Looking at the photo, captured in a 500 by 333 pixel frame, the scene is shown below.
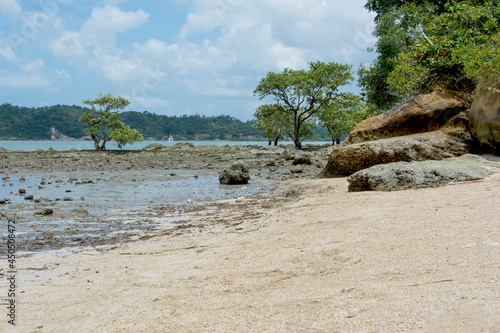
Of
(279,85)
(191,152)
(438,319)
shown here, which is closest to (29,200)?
(438,319)

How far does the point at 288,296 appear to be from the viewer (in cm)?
409

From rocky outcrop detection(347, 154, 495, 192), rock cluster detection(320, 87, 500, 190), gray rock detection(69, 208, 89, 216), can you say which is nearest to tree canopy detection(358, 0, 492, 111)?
rock cluster detection(320, 87, 500, 190)

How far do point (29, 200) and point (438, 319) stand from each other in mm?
12795

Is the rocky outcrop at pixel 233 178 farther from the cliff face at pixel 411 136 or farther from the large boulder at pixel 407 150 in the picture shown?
the large boulder at pixel 407 150

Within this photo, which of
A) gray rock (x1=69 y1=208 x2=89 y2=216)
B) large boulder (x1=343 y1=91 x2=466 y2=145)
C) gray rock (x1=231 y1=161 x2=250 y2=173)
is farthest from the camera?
gray rock (x1=231 y1=161 x2=250 y2=173)

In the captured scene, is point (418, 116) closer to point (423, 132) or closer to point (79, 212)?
point (423, 132)

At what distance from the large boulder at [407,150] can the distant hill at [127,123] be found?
12037 cm

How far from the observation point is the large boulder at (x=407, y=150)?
1250cm

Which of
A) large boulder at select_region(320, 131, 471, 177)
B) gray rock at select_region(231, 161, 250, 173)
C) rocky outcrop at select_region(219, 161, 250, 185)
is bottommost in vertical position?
rocky outcrop at select_region(219, 161, 250, 185)

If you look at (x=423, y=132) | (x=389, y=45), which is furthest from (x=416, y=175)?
(x=389, y=45)

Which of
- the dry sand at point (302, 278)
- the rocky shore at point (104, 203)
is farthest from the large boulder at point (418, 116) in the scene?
the dry sand at point (302, 278)

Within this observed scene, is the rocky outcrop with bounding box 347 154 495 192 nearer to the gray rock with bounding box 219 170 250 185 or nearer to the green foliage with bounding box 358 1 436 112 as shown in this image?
the gray rock with bounding box 219 170 250 185

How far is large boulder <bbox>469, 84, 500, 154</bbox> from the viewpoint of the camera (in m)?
12.3

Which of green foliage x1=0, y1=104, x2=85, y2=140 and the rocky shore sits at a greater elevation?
green foliage x1=0, y1=104, x2=85, y2=140
